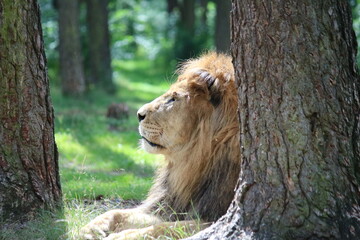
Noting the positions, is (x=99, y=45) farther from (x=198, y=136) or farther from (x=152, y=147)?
(x=198, y=136)

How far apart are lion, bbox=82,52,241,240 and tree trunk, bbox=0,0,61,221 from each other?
21.7 inches

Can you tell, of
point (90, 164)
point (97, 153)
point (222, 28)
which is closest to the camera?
point (90, 164)

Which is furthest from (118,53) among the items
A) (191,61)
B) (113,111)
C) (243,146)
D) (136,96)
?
(243,146)

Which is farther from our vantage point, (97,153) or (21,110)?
(97,153)

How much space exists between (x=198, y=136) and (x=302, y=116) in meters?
1.36

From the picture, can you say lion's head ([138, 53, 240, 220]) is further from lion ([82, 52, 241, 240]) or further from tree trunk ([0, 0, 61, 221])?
tree trunk ([0, 0, 61, 221])

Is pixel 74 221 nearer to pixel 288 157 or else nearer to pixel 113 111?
pixel 288 157

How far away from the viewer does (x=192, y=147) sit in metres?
4.91

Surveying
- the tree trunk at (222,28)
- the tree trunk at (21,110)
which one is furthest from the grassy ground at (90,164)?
Result: the tree trunk at (222,28)

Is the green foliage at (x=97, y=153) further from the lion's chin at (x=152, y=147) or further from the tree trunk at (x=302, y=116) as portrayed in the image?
the tree trunk at (x=302, y=116)

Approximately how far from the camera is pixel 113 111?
39.7 ft

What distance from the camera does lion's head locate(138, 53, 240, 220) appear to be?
15.3 feet

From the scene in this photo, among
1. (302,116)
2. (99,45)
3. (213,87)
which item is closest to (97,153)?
(213,87)

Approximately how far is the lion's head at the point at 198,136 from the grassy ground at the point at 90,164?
485mm
